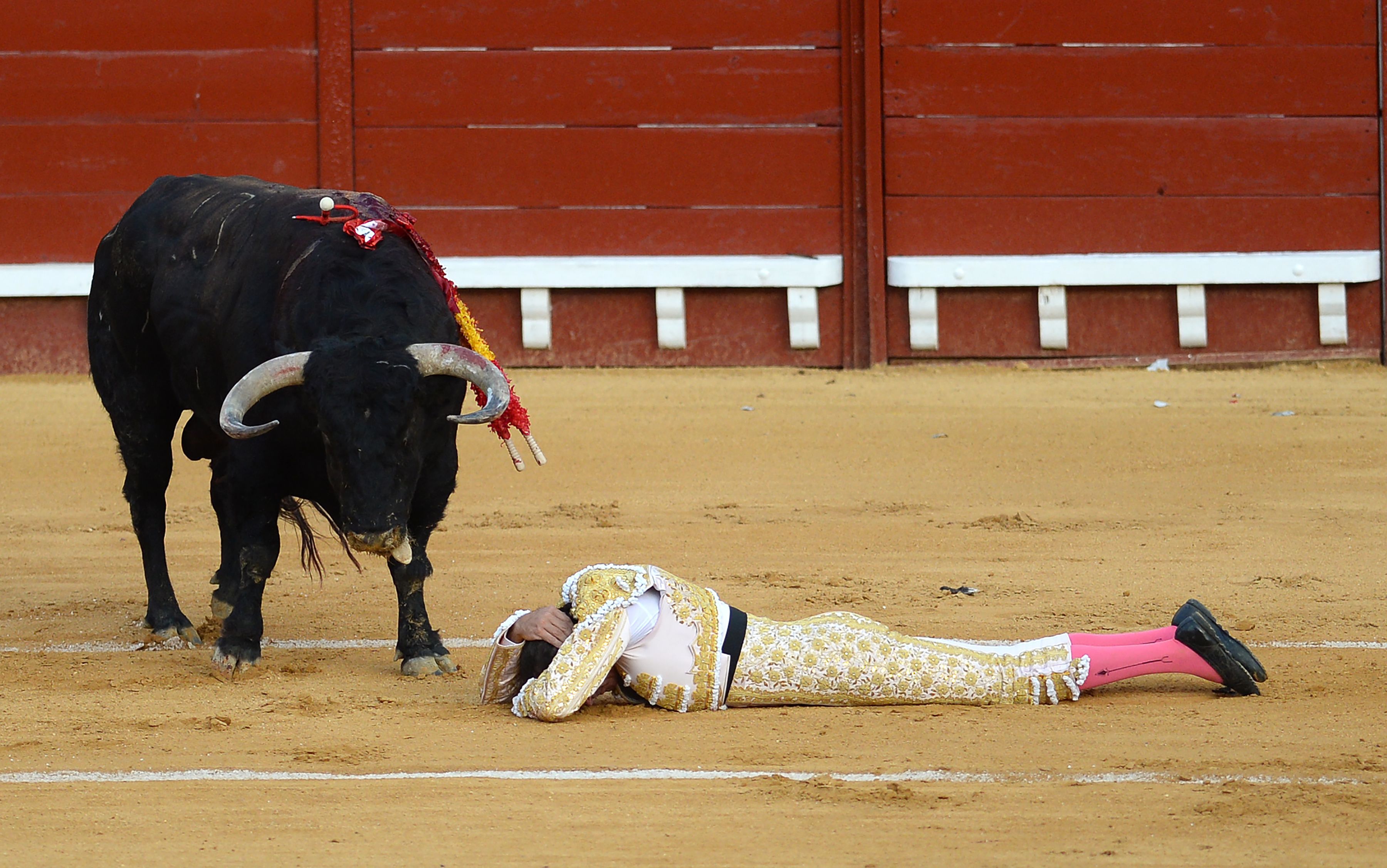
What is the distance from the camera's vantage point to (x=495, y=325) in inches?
404

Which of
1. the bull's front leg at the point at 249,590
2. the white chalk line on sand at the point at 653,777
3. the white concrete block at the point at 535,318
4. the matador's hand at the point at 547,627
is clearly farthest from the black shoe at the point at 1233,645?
the white concrete block at the point at 535,318

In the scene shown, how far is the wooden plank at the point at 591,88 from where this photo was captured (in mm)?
10289

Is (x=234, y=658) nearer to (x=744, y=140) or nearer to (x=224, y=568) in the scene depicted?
(x=224, y=568)

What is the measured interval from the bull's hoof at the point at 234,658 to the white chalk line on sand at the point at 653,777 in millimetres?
1012

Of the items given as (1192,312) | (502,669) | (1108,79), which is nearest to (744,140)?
(1108,79)

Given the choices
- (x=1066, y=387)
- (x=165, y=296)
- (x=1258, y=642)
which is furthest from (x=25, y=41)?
(x=1258, y=642)

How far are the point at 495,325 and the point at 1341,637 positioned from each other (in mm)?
6181

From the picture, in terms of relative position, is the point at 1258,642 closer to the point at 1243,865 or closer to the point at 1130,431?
the point at 1243,865

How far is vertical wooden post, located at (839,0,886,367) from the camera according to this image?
10.2 metres

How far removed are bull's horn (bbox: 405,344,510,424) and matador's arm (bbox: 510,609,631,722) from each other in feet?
2.46

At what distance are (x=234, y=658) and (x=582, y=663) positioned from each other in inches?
50.7

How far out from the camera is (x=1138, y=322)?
33.8ft

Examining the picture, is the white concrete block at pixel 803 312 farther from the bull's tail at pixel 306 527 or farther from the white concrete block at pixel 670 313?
the bull's tail at pixel 306 527

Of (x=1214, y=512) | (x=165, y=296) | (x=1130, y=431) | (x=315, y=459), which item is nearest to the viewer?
(x=315, y=459)
